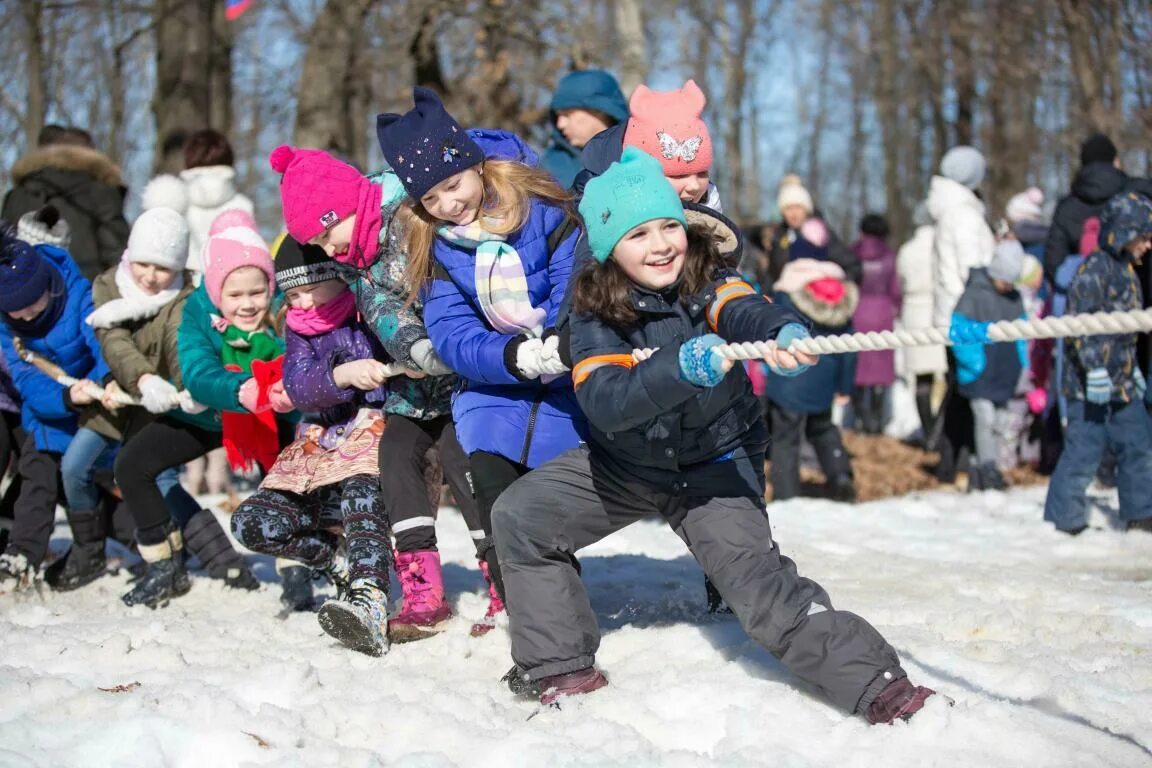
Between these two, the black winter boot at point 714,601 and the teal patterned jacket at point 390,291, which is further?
the black winter boot at point 714,601

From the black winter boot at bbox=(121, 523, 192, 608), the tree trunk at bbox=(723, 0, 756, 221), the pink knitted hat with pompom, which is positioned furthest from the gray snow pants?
the tree trunk at bbox=(723, 0, 756, 221)

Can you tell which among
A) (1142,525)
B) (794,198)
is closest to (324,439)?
(1142,525)

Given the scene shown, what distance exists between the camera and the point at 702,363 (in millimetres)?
3082

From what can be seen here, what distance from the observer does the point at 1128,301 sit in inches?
250

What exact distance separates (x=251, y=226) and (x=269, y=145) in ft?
87.6

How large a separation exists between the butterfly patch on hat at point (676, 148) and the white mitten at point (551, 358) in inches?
32.1

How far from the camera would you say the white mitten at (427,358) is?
4.21m

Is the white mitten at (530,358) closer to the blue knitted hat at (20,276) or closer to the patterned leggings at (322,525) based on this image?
the patterned leggings at (322,525)

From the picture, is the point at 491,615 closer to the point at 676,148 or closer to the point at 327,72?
the point at 676,148

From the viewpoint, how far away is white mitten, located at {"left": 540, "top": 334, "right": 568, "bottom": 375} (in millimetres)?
3699

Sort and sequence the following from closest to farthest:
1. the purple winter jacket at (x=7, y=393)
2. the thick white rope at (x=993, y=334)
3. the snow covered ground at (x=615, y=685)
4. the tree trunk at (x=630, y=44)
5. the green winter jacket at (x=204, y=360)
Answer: the thick white rope at (x=993, y=334), the snow covered ground at (x=615, y=685), the green winter jacket at (x=204, y=360), the purple winter jacket at (x=7, y=393), the tree trunk at (x=630, y=44)

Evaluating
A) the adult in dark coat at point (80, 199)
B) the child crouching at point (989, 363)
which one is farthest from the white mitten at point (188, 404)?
the child crouching at point (989, 363)

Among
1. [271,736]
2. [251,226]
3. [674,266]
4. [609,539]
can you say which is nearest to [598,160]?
[674,266]

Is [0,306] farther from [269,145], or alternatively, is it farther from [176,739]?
[269,145]
